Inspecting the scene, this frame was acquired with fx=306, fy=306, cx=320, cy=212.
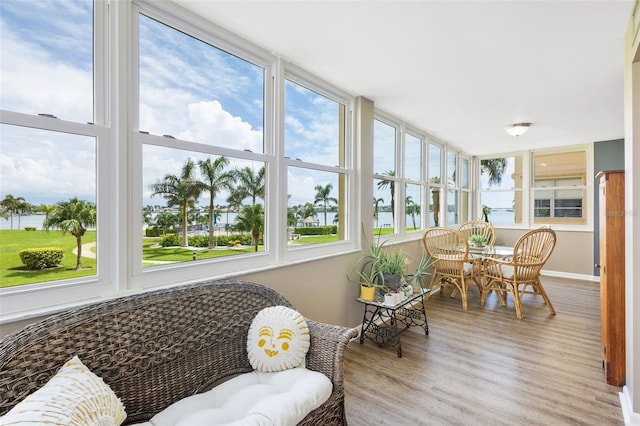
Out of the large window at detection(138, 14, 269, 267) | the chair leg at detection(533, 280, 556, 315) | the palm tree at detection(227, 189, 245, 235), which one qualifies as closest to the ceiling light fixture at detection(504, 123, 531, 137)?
the chair leg at detection(533, 280, 556, 315)

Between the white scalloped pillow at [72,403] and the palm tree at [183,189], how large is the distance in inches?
35.2

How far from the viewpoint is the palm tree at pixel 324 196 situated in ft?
9.71

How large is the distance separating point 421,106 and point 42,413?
3833mm

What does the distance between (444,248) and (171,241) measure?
3.83 meters

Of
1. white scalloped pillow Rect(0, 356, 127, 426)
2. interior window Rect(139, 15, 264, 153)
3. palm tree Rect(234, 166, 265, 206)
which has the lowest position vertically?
white scalloped pillow Rect(0, 356, 127, 426)

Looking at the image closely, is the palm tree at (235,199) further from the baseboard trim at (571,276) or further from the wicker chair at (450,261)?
the baseboard trim at (571,276)

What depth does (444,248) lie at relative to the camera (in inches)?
178

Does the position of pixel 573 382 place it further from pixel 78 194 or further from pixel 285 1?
pixel 78 194

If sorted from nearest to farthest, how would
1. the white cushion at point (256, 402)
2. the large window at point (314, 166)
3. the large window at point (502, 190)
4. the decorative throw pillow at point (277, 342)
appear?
the white cushion at point (256, 402), the decorative throw pillow at point (277, 342), the large window at point (314, 166), the large window at point (502, 190)

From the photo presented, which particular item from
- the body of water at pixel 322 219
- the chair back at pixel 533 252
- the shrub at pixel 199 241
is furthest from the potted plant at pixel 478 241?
the shrub at pixel 199 241

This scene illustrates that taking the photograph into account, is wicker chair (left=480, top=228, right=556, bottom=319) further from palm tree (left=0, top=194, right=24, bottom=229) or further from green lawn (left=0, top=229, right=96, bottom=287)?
palm tree (left=0, top=194, right=24, bottom=229)

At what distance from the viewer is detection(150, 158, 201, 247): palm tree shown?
187 cm

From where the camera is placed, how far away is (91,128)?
1.55 metres

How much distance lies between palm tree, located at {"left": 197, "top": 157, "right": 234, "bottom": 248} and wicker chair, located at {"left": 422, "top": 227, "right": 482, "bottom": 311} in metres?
2.99
